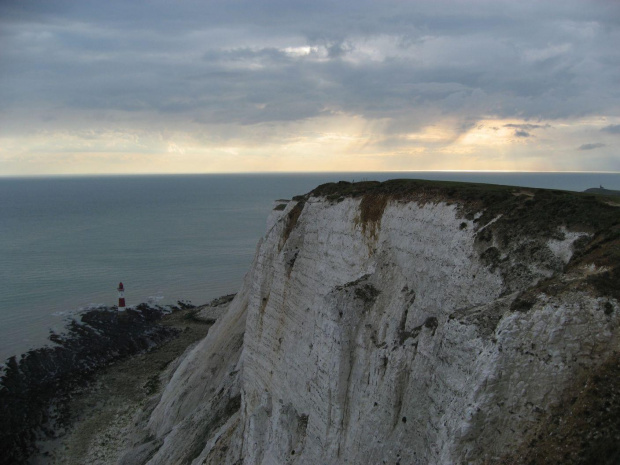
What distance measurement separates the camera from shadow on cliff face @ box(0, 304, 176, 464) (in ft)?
101

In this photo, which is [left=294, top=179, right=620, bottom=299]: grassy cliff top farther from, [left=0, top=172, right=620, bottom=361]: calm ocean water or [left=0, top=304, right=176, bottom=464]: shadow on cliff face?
[left=0, top=172, right=620, bottom=361]: calm ocean water

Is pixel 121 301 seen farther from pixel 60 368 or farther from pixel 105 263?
pixel 105 263

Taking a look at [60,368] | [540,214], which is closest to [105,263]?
[60,368]

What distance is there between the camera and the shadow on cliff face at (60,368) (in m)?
30.8

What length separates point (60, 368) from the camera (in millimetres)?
39125

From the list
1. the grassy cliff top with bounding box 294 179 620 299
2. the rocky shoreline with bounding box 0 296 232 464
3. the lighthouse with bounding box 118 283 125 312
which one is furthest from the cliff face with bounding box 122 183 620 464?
the lighthouse with bounding box 118 283 125 312

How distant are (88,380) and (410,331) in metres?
33.1

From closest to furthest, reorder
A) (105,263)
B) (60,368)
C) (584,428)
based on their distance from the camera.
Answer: (584,428) → (60,368) → (105,263)

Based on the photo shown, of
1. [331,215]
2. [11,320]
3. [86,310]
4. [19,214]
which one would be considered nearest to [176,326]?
[86,310]

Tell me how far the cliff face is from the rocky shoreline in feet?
→ 20.3

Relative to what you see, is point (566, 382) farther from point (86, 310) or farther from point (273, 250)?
point (86, 310)

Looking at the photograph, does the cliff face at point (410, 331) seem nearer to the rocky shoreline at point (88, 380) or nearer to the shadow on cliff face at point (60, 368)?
the rocky shoreline at point (88, 380)

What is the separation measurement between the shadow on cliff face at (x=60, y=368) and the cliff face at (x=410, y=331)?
30.4ft

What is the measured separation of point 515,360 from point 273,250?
56.7 feet
